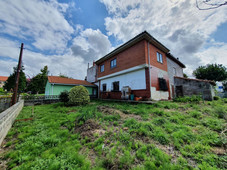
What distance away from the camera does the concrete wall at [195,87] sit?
8189 mm

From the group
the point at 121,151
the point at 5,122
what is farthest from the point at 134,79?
the point at 5,122

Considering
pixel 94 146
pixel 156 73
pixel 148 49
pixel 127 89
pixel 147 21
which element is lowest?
pixel 94 146

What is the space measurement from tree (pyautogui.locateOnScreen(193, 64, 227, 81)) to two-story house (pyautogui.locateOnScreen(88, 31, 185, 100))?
47.0 feet

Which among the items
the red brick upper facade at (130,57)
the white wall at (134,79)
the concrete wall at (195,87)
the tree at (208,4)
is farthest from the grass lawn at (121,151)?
the concrete wall at (195,87)

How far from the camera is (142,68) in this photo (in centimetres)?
773

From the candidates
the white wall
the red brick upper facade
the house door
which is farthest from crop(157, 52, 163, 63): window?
the house door

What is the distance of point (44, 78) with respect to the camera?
25.4m

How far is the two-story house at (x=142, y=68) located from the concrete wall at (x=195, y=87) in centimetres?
131

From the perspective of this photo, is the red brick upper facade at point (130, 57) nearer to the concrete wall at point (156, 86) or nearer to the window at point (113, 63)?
the window at point (113, 63)

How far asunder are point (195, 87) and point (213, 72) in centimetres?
1490

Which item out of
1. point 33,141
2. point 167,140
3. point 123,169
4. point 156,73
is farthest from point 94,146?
point 156,73

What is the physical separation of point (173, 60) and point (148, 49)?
678cm

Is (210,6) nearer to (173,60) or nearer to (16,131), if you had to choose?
(16,131)

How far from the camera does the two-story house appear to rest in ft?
24.5
